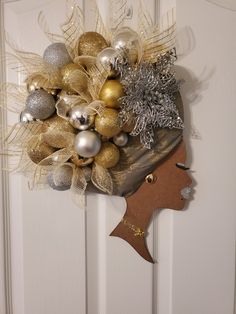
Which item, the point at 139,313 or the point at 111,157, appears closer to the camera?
the point at 111,157

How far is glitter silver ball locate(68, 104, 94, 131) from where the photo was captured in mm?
636

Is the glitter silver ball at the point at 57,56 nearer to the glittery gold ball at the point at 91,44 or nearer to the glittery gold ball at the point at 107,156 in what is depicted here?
the glittery gold ball at the point at 91,44

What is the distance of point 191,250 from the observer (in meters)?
0.75

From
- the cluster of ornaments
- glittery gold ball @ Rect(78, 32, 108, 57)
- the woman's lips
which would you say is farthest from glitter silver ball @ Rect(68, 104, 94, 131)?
the woman's lips

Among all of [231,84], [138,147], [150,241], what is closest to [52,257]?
[150,241]

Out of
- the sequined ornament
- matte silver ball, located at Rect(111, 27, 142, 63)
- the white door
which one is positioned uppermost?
matte silver ball, located at Rect(111, 27, 142, 63)

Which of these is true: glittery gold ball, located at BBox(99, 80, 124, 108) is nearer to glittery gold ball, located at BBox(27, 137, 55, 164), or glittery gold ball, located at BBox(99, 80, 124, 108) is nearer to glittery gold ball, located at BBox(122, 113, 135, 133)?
glittery gold ball, located at BBox(122, 113, 135, 133)

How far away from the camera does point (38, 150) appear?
2.23ft

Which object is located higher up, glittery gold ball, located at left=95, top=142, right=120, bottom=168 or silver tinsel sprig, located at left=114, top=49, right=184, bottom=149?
silver tinsel sprig, located at left=114, top=49, right=184, bottom=149

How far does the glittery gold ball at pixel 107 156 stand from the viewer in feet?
2.15

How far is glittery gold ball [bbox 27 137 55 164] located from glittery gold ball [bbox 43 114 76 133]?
3cm

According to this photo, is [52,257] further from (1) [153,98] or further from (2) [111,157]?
(1) [153,98]

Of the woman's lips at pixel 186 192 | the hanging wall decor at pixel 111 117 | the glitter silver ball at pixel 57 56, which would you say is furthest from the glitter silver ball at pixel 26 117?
the woman's lips at pixel 186 192

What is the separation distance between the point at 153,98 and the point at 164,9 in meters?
0.21
